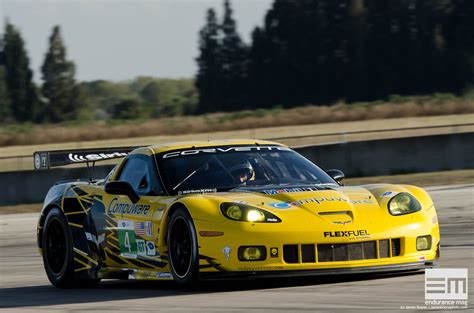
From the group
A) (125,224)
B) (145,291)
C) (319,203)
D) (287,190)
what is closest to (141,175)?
(125,224)

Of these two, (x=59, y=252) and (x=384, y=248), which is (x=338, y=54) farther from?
(x=384, y=248)

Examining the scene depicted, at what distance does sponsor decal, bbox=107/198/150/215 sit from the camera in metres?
8.82

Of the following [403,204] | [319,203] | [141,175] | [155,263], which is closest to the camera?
[319,203]

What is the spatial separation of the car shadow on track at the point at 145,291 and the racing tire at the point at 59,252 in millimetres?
341

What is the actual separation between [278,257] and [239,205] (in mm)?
480

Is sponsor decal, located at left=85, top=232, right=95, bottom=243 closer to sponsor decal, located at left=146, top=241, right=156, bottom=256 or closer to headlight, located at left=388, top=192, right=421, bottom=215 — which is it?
sponsor decal, located at left=146, top=241, right=156, bottom=256

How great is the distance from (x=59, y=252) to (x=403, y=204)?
3.43 metres

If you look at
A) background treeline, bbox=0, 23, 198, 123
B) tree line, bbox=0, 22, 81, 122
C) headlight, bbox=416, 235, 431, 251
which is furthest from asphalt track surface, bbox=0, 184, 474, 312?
tree line, bbox=0, 22, 81, 122

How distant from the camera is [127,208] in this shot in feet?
29.9

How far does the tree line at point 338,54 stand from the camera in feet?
313

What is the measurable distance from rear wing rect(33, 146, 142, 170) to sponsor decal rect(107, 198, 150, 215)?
117 centimetres

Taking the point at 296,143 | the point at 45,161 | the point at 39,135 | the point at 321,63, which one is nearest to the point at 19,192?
the point at 296,143

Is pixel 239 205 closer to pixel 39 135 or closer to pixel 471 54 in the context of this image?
pixel 39 135

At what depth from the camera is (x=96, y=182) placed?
10.3 metres
